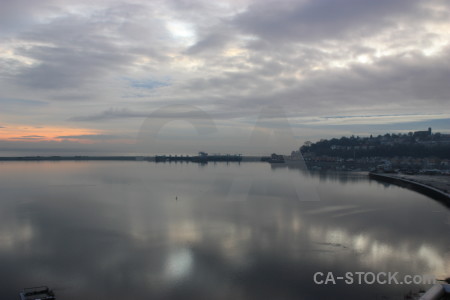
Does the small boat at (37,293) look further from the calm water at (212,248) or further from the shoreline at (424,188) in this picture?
the shoreline at (424,188)

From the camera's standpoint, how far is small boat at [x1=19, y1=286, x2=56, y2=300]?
5.46 meters

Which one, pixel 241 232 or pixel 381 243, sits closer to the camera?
pixel 381 243

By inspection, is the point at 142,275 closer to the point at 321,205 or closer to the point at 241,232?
the point at 241,232

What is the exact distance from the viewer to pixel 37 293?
5660 mm

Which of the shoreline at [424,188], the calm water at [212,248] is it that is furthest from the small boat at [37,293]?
the shoreline at [424,188]

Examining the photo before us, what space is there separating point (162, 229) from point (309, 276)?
5316 millimetres

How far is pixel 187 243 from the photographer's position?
889cm

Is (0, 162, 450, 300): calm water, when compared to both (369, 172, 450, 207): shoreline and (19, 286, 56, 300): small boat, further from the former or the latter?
(369, 172, 450, 207): shoreline

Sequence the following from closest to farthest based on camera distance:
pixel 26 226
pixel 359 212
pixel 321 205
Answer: pixel 26 226, pixel 359 212, pixel 321 205

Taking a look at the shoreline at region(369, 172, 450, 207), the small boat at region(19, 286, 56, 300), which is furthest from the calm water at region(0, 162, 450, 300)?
the shoreline at region(369, 172, 450, 207)

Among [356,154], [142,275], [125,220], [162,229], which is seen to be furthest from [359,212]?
[356,154]

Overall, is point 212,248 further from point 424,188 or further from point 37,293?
point 424,188

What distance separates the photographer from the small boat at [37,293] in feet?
17.9

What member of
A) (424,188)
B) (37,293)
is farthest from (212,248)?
(424,188)
